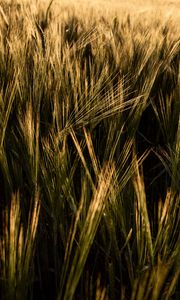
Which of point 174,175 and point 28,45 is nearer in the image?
point 174,175

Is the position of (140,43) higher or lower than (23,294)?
higher

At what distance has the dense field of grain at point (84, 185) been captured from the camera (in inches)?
14.5

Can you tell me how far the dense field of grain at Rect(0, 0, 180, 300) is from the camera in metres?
0.37

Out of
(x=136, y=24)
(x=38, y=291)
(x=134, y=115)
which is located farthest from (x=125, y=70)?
(x=136, y=24)

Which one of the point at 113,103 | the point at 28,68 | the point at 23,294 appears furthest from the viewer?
the point at 28,68

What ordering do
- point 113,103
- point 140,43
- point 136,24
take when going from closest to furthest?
point 113,103 → point 140,43 → point 136,24

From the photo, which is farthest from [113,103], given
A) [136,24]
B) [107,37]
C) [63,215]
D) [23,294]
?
[136,24]

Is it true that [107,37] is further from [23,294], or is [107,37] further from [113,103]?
[23,294]

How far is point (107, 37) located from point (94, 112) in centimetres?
59

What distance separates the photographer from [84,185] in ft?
1.41

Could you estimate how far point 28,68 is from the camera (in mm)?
924

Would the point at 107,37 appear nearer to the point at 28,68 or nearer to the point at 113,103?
the point at 28,68

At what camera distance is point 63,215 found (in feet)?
1.66

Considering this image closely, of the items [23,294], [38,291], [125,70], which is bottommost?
[38,291]
